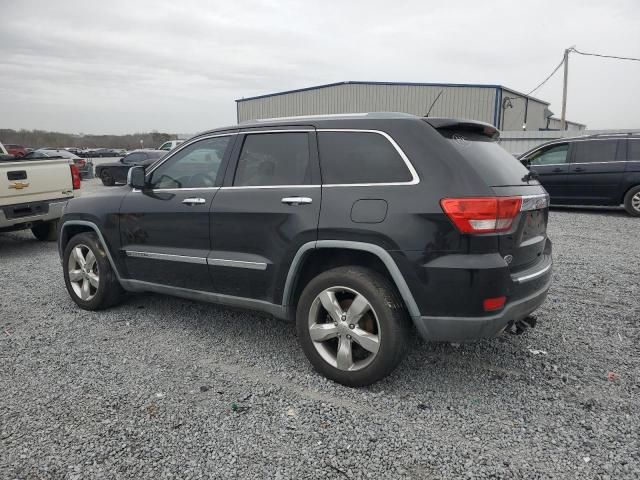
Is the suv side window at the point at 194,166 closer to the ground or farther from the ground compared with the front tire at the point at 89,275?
farther from the ground

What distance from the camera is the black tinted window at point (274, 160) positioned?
3369 millimetres

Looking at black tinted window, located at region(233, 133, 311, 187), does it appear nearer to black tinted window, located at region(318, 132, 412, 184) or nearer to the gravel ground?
black tinted window, located at region(318, 132, 412, 184)

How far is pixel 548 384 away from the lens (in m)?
3.18

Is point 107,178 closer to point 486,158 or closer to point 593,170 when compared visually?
point 593,170

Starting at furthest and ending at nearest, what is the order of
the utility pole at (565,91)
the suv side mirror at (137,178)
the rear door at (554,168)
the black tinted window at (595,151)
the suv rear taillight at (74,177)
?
the utility pole at (565,91) → the rear door at (554,168) → the black tinted window at (595,151) → the suv rear taillight at (74,177) → the suv side mirror at (137,178)

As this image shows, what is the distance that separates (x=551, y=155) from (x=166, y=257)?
9.92 meters

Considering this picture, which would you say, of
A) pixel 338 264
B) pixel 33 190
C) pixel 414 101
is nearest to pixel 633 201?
pixel 338 264

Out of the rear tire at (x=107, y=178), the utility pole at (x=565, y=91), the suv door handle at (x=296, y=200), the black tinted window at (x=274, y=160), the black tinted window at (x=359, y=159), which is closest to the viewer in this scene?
the black tinted window at (x=359, y=159)

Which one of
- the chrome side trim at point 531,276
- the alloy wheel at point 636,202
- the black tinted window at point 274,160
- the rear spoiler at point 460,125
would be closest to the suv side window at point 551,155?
the alloy wheel at point 636,202

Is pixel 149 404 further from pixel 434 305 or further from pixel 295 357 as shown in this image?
pixel 434 305

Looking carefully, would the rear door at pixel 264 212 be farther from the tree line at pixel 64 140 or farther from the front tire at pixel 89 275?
the tree line at pixel 64 140

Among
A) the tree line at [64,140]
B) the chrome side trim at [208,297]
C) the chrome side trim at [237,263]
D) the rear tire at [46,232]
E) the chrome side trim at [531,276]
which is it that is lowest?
the rear tire at [46,232]

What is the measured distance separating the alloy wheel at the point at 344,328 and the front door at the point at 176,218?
1.08 meters

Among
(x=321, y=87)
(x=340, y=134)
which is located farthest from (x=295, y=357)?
(x=321, y=87)
